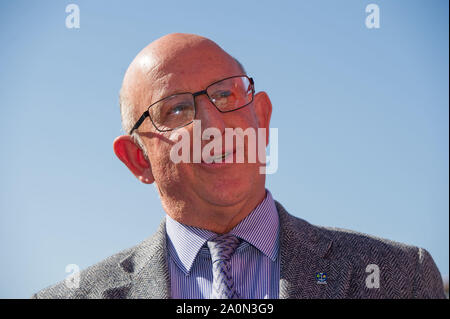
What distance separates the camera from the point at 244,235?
13.5 feet

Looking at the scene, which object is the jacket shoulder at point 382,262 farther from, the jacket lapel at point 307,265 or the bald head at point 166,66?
the bald head at point 166,66

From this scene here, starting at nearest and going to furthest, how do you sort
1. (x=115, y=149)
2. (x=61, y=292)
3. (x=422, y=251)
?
(x=422, y=251), (x=61, y=292), (x=115, y=149)

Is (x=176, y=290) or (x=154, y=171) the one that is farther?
(x=154, y=171)

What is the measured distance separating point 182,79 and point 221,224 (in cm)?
125

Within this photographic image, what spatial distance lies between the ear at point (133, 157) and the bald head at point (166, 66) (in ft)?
0.46

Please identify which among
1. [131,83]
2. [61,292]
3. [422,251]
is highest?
[131,83]

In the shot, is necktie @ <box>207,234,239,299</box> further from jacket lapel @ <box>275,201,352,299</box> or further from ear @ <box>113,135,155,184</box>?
ear @ <box>113,135,155,184</box>

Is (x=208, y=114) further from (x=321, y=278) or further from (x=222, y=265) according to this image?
(x=321, y=278)

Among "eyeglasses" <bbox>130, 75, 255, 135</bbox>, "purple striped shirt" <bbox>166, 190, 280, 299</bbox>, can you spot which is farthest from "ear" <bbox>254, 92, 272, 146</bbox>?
"purple striped shirt" <bbox>166, 190, 280, 299</bbox>

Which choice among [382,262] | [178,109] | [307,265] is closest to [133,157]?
[178,109]
